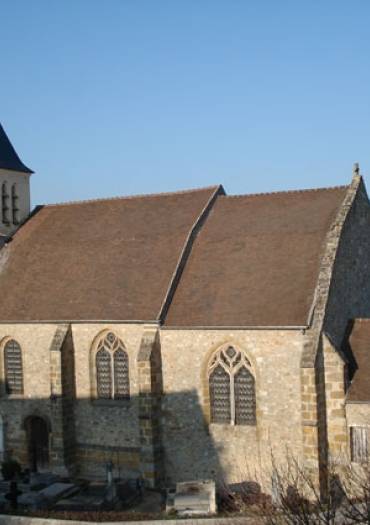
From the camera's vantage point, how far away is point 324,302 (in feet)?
72.8

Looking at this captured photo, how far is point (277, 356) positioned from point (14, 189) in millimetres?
17501

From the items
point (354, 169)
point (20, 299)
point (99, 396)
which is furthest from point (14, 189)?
point (354, 169)

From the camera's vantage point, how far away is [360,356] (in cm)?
2306

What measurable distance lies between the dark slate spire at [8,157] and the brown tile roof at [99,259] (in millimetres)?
3390

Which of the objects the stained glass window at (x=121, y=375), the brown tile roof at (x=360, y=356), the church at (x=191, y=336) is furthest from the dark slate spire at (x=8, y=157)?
the brown tile roof at (x=360, y=356)

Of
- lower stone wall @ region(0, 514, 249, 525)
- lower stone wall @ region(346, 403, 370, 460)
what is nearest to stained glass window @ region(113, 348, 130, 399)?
lower stone wall @ region(0, 514, 249, 525)

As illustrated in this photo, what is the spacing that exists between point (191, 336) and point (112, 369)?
160 inches

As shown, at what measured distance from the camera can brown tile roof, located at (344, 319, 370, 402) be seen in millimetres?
21734

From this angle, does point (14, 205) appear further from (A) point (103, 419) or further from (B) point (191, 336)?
(B) point (191, 336)

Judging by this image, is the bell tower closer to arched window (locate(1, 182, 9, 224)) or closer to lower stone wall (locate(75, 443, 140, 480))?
arched window (locate(1, 182, 9, 224))

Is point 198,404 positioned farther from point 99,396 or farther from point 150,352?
point 99,396

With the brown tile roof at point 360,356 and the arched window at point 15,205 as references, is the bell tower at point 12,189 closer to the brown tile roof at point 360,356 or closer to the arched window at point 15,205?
the arched window at point 15,205

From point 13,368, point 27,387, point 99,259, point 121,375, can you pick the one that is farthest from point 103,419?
point 99,259

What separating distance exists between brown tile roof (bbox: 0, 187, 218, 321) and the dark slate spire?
3.39 meters
